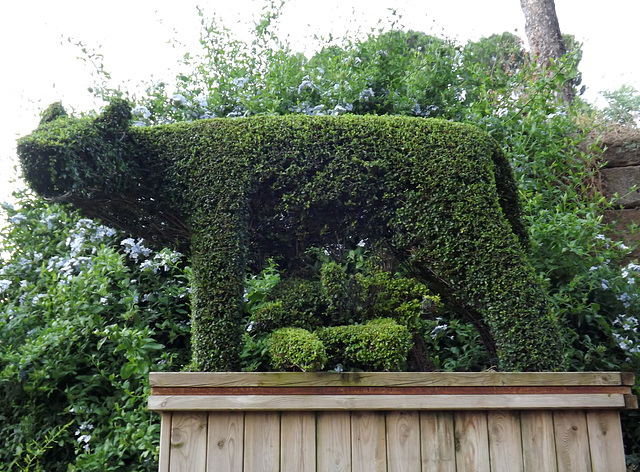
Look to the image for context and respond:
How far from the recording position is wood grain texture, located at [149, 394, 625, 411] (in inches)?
95.8

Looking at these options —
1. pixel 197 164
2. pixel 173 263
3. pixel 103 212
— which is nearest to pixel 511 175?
pixel 197 164

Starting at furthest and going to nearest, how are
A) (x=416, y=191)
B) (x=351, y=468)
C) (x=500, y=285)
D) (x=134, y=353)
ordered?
(x=134, y=353) → (x=416, y=191) → (x=500, y=285) → (x=351, y=468)

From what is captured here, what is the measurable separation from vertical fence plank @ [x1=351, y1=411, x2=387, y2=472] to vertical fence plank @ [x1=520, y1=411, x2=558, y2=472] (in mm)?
656

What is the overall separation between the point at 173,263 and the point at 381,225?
2.14m

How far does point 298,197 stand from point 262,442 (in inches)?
49.4

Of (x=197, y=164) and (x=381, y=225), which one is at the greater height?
(x=197, y=164)

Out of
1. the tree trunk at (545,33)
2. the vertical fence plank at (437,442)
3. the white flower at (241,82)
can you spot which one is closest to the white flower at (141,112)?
the white flower at (241,82)

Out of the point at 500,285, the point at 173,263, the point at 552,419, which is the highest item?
the point at 173,263

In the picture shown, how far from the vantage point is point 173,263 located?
448 centimetres

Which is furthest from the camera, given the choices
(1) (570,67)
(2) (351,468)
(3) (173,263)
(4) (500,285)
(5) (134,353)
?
(1) (570,67)

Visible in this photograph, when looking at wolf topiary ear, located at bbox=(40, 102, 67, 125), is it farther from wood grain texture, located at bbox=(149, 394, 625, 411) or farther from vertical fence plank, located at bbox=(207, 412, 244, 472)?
vertical fence plank, located at bbox=(207, 412, 244, 472)

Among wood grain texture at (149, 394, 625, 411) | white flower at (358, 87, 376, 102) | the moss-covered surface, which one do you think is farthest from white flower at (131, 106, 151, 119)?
wood grain texture at (149, 394, 625, 411)

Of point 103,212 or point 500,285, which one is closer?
point 500,285

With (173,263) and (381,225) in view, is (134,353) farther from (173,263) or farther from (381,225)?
(381,225)
